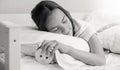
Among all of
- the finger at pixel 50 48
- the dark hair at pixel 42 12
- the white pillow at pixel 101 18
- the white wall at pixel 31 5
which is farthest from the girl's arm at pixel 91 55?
→ the white wall at pixel 31 5

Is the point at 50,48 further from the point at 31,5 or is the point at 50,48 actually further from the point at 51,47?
the point at 31,5

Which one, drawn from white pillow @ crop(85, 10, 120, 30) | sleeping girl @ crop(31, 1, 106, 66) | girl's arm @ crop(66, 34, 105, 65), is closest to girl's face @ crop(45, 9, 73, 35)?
sleeping girl @ crop(31, 1, 106, 66)

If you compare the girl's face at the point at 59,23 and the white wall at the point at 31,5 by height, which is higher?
the white wall at the point at 31,5

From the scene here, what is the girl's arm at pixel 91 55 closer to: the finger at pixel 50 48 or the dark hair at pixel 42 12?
the finger at pixel 50 48

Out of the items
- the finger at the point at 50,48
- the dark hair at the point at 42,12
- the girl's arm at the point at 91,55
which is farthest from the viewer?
the dark hair at the point at 42,12

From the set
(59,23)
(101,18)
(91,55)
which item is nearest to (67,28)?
(59,23)

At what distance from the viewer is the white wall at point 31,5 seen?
171cm

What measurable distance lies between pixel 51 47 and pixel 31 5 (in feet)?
2.60

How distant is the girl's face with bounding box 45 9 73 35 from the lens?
1285 mm

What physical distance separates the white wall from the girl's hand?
28.1 inches

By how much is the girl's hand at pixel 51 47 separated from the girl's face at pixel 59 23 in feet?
0.62

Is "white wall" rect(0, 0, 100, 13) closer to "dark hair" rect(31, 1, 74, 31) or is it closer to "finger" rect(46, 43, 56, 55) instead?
"dark hair" rect(31, 1, 74, 31)

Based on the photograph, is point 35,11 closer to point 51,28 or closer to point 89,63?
point 51,28

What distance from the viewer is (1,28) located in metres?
0.78
